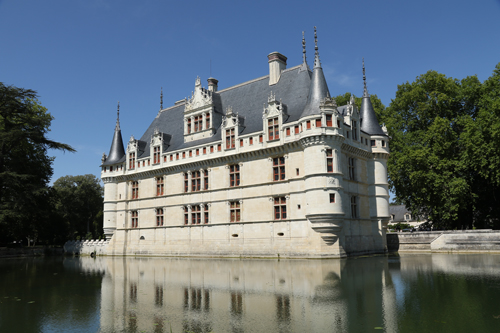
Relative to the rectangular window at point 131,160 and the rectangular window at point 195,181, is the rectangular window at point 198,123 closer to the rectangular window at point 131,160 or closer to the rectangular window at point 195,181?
the rectangular window at point 195,181

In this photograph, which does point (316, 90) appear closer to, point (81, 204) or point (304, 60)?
point (304, 60)

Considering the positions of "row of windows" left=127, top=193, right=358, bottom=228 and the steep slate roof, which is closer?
"row of windows" left=127, top=193, right=358, bottom=228

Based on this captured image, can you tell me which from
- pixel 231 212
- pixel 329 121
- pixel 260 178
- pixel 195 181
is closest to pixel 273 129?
pixel 260 178

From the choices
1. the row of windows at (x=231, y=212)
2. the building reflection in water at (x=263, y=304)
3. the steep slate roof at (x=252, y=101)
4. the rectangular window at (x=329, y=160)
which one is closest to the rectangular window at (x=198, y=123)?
the steep slate roof at (x=252, y=101)

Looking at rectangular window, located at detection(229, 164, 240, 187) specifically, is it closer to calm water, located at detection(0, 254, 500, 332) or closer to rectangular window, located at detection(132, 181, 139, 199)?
rectangular window, located at detection(132, 181, 139, 199)

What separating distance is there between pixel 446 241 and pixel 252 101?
18.9m

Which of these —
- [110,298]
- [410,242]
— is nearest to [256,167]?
[410,242]

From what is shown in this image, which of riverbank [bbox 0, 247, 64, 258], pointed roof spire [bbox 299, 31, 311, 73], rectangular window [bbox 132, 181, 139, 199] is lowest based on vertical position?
riverbank [bbox 0, 247, 64, 258]

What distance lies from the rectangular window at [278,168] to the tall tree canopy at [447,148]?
1182 centimetres

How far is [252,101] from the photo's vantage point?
3475 cm

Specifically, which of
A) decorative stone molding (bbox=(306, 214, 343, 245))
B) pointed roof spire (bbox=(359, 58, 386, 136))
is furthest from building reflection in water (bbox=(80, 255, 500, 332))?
pointed roof spire (bbox=(359, 58, 386, 136))

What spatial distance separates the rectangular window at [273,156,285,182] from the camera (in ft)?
97.0

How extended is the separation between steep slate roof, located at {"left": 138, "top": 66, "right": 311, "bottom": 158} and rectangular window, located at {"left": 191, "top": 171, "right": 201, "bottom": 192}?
2597 mm

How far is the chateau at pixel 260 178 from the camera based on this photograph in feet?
90.0
